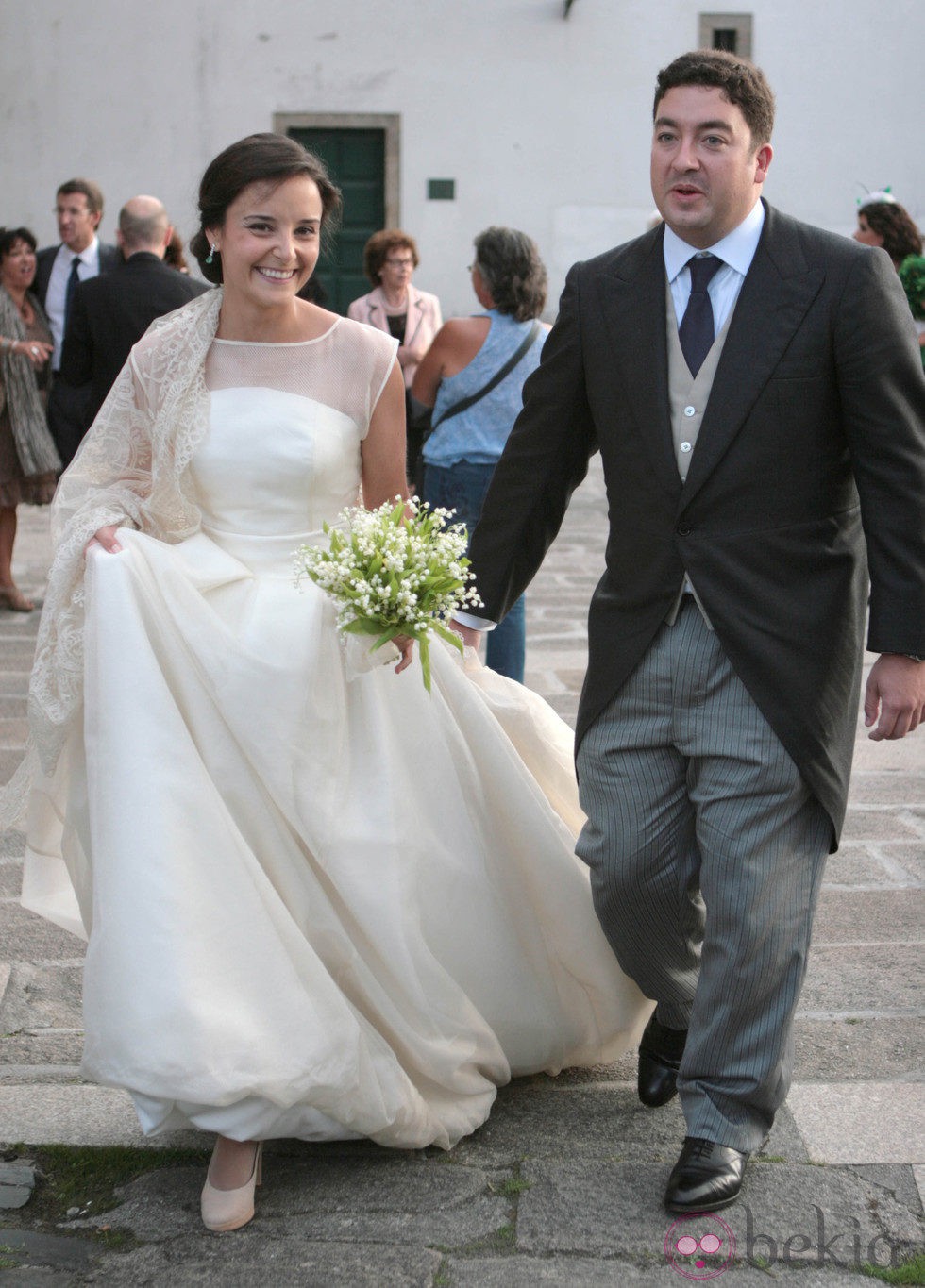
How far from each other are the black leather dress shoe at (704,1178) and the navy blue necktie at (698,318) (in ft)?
4.90

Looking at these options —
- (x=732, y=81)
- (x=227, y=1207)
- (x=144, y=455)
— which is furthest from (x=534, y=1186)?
(x=732, y=81)

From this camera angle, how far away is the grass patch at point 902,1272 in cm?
288

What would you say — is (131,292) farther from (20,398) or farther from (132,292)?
(20,398)

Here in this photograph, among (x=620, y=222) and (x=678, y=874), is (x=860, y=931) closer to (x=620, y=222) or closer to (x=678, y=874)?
(x=678, y=874)

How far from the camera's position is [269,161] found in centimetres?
358

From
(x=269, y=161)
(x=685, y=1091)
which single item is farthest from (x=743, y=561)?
(x=269, y=161)

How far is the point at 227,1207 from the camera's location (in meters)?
3.12

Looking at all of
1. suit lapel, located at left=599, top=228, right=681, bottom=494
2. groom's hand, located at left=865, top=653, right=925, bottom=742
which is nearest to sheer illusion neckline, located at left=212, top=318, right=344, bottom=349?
suit lapel, located at left=599, top=228, right=681, bottom=494

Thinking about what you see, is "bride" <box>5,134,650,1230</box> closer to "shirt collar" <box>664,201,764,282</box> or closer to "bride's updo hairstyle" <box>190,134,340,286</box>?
"bride's updo hairstyle" <box>190,134,340,286</box>

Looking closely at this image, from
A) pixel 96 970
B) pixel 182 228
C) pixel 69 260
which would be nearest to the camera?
pixel 96 970

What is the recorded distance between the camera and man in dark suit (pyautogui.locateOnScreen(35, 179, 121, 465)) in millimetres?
9203

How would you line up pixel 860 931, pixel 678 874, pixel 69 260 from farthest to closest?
pixel 69 260, pixel 860 931, pixel 678 874

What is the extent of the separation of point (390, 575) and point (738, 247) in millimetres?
934

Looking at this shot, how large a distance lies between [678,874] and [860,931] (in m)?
1.57
